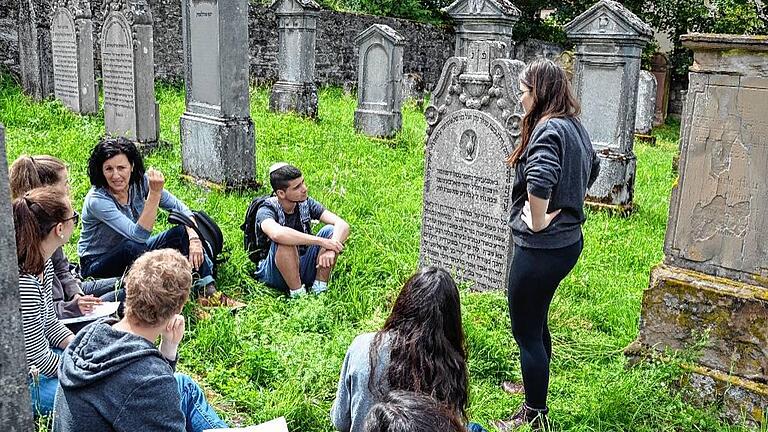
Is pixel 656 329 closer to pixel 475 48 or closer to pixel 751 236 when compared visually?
pixel 751 236

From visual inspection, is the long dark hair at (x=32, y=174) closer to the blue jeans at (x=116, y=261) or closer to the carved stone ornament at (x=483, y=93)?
the blue jeans at (x=116, y=261)

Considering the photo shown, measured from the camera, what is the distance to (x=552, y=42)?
21844 mm

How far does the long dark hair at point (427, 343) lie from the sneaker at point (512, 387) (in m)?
1.40

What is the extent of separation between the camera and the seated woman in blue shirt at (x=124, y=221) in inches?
183

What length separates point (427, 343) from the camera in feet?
8.77

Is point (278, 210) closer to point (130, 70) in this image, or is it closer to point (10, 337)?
point (10, 337)

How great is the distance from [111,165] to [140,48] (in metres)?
3.84

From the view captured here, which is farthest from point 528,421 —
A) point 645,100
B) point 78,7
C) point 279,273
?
point 645,100

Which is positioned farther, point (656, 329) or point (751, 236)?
point (656, 329)

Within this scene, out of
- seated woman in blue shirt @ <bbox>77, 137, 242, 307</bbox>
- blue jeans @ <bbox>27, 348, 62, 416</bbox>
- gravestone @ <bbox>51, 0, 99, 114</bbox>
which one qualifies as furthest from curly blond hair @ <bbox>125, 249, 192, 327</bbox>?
gravestone @ <bbox>51, 0, 99, 114</bbox>

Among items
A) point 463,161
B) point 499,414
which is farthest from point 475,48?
point 499,414

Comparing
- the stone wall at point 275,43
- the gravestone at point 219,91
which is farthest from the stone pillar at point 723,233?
the stone wall at point 275,43

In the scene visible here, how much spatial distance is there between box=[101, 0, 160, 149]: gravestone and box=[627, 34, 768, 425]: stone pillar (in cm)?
606

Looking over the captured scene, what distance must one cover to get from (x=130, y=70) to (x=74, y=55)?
2.08 meters
